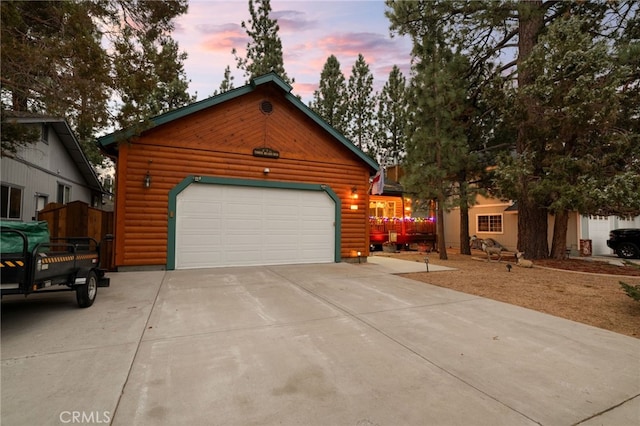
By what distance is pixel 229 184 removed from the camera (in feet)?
29.3

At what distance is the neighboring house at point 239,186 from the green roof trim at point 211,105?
30mm

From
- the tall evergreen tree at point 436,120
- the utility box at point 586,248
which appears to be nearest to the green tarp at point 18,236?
the tall evergreen tree at point 436,120

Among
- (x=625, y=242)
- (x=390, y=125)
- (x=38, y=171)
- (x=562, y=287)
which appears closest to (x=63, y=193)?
(x=38, y=171)

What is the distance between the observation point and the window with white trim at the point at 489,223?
17.2 metres

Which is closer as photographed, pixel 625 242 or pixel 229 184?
pixel 229 184

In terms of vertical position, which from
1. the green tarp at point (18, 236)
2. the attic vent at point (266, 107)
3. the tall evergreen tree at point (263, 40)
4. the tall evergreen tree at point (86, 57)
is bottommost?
the green tarp at point (18, 236)

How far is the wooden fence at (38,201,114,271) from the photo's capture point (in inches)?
276

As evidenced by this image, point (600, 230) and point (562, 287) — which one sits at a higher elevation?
point (600, 230)

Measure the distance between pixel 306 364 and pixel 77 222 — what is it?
7.17 meters

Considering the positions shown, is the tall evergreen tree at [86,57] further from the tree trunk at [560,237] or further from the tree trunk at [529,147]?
the tree trunk at [560,237]

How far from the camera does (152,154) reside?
8.17 meters

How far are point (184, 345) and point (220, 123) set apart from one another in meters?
7.03

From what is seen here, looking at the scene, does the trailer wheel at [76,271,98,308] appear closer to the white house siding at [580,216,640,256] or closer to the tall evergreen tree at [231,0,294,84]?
the white house siding at [580,216,640,256]

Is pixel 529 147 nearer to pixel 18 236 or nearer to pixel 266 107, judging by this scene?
pixel 266 107
